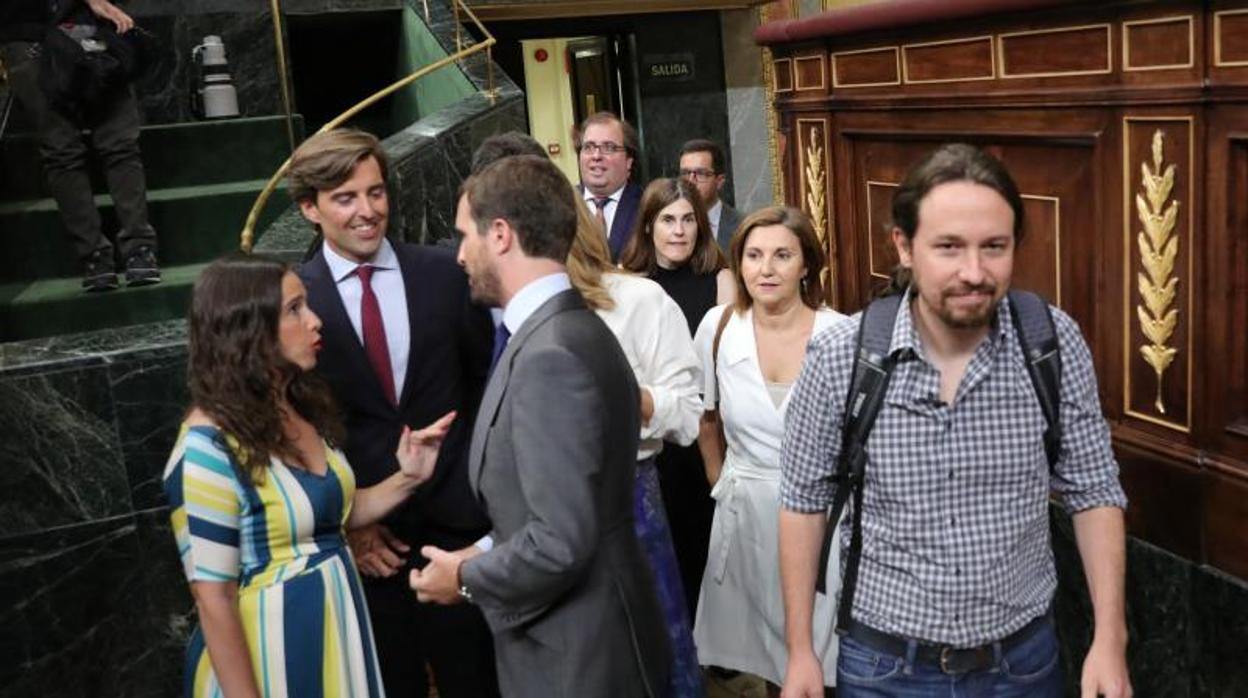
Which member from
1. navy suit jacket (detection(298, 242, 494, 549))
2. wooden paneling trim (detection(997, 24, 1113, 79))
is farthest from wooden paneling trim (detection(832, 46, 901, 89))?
navy suit jacket (detection(298, 242, 494, 549))

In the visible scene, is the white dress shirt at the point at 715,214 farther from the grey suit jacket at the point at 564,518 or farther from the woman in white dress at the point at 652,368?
the grey suit jacket at the point at 564,518

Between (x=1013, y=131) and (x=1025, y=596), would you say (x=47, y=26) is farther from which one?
(x=1025, y=596)

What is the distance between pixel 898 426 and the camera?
6.64ft

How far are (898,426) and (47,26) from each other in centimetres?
410

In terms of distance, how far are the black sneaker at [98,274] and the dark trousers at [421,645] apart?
98.0 inches

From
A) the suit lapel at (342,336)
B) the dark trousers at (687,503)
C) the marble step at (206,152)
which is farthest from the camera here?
the marble step at (206,152)

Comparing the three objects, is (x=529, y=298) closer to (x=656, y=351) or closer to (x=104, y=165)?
(x=656, y=351)

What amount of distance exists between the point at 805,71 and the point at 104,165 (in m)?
2.73

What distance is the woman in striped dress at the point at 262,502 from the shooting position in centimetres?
223

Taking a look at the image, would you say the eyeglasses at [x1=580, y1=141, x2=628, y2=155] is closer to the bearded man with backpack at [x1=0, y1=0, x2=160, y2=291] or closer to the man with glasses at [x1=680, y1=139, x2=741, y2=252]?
the man with glasses at [x1=680, y1=139, x2=741, y2=252]

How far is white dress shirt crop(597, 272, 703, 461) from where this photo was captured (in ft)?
10.2

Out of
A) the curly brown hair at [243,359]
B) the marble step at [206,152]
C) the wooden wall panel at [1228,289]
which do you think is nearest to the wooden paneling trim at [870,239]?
the wooden wall panel at [1228,289]

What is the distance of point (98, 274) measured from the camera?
15.6 feet

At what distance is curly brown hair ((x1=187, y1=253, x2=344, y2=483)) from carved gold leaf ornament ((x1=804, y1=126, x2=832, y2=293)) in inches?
92.4
